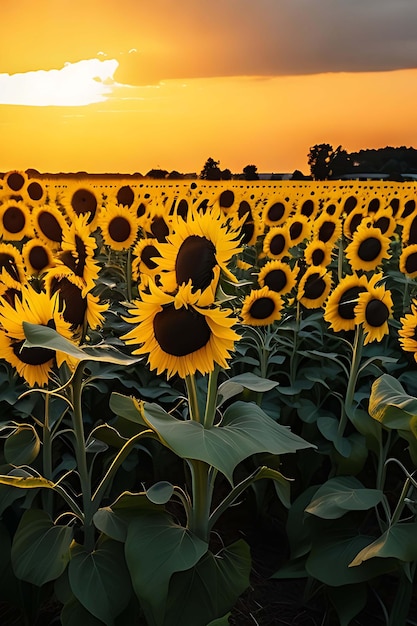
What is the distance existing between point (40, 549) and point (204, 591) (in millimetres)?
607

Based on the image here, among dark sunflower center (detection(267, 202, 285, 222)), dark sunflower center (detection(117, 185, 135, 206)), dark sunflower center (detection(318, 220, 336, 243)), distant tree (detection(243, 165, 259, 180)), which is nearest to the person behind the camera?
dark sunflower center (detection(318, 220, 336, 243))

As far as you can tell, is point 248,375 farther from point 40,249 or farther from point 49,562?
point 40,249

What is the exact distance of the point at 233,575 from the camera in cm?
234

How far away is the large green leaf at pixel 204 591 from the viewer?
2.25 meters

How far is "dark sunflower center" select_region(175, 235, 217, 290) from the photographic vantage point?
212 centimetres

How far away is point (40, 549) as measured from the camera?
2.36 m

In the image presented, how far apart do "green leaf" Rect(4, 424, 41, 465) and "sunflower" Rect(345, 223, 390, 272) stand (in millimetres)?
3478

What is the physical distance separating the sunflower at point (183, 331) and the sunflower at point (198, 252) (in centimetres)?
7

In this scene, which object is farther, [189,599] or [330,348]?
[330,348]

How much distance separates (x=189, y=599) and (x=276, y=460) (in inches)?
36.5

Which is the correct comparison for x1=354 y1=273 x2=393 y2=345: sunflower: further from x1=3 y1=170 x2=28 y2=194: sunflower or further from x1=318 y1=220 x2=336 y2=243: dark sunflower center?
x1=3 y1=170 x2=28 y2=194: sunflower

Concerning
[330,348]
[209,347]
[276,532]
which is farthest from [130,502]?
[330,348]

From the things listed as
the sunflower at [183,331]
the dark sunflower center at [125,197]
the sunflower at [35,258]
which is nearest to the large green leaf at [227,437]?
the sunflower at [183,331]

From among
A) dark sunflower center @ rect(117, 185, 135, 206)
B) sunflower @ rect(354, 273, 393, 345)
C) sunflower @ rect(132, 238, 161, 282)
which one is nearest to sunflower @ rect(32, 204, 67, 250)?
sunflower @ rect(132, 238, 161, 282)
